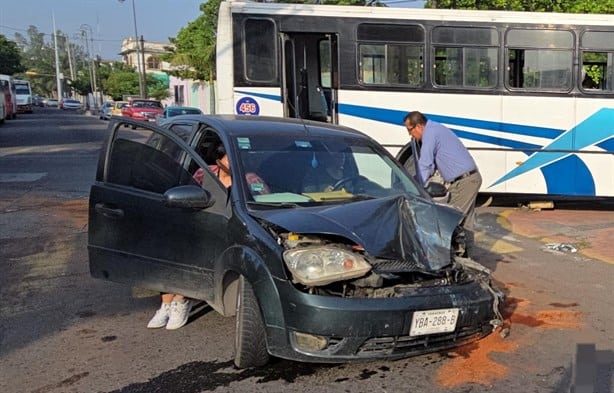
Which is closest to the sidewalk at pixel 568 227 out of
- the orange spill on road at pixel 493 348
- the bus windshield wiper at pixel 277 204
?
the orange spill on road at pixel 493 348

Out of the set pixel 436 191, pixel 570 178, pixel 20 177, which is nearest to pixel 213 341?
pixel 436 191

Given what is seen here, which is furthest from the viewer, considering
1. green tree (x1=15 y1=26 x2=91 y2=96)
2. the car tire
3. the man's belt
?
green tree (x1=15 y1=26 x2=91 y2=96)

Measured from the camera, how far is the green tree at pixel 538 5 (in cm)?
1589

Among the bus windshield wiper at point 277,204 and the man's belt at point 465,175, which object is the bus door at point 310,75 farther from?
the bus windshield wiper at point 277,204

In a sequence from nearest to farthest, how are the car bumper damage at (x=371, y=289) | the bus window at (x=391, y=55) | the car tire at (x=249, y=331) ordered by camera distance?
the car bumper damage at (x=371, y=289) → the car tire at (x=249, y=331) → the bus window at (x=391, y=55)

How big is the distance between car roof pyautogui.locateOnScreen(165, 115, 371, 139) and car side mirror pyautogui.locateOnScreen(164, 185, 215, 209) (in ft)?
2.12

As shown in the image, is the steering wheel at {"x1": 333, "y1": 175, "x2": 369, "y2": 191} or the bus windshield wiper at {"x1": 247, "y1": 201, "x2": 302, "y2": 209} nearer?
the bus windshield wiper at {"x1": 247, "y1": 201, "x2": 302, "y2": 209}

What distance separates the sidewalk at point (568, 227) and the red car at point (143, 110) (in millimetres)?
25344

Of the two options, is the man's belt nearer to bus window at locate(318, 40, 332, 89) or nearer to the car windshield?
the car windshield

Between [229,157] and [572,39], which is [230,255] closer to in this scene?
[229,157]

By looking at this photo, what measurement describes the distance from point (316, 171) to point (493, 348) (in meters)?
1.84

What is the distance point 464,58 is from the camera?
9.95 m

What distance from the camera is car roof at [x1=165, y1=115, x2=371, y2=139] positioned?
4.90 metres

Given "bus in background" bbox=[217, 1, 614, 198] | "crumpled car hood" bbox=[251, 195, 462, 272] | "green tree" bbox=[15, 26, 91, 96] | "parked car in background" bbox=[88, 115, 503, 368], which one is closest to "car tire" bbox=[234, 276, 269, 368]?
"parked car in background" bbox=[88, 115, 503, 368]
